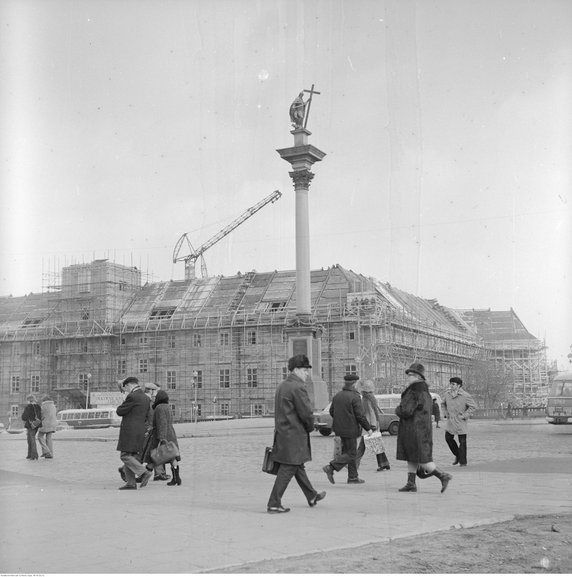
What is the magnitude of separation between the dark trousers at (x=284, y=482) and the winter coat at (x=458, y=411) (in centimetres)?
677

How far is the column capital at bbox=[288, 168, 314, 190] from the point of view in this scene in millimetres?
39531

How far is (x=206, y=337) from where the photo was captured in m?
70.1

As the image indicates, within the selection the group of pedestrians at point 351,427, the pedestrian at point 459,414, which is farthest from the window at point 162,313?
the group of pedestrians at point 351,427

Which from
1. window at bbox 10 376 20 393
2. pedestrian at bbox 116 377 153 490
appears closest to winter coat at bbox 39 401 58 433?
pedestrian at bbox 116 377 153 490

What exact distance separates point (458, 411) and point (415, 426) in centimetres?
481

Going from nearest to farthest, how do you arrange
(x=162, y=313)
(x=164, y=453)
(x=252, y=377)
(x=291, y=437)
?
1. (x=291, y=437)
2. (x=164, y=453)
3. (x=252, y=377)
4. (x=162, y=313)

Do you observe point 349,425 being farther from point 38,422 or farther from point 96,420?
point 96,420

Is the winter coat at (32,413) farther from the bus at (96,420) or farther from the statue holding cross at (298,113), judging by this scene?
the bus at (96,420)

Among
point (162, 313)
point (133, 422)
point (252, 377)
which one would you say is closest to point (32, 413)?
point (133, 422)

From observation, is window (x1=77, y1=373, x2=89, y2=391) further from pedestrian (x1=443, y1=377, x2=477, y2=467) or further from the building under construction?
pedestrian (x1=443, y1=377, x2=477, y2=467)

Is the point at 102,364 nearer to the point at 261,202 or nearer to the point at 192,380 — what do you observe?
the point at 192,380

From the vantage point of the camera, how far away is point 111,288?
249ft

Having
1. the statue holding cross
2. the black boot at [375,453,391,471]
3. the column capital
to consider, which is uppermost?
the statue holding cross

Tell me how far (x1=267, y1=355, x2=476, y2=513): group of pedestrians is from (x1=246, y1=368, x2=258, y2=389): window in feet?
170
